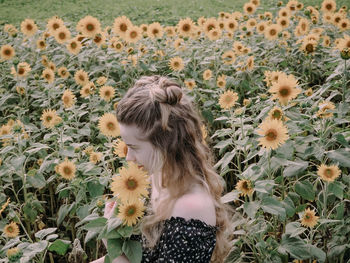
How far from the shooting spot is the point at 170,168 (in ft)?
5.84

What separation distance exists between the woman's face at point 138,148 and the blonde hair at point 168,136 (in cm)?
2

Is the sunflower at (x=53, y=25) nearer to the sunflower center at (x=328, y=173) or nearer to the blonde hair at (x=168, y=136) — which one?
the blonde hair at (x=168, y=136)

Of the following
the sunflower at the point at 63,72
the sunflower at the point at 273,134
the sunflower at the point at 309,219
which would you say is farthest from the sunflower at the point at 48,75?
the sunflower at the point at 309,219

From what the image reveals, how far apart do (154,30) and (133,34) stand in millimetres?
399

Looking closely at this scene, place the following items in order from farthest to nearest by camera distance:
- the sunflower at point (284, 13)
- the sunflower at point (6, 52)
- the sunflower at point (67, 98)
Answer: the sunflower at point (284, 13) → the sunflower at point (6, 52) → the sunflower at point (67, 98)

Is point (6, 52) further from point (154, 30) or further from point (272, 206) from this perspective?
point (272, 206)

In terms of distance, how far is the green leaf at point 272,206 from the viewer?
1.81 meters

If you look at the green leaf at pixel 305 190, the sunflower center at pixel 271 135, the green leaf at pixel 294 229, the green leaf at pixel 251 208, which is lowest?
the green leaf at pixel 294 229

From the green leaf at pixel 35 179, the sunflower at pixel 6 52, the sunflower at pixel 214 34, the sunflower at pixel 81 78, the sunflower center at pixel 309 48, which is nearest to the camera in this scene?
the green leaf at pixel 35 179

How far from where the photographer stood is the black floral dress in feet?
5.34

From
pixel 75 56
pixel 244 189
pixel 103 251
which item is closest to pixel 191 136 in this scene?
pixel 244 189

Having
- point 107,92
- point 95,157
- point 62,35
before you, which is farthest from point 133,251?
point 62,35

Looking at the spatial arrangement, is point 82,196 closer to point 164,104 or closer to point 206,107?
point 164,104

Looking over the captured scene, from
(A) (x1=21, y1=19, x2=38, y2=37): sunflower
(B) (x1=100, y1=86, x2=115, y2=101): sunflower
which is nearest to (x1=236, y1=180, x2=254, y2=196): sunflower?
(B) (x1=100, y1=86, x2=115, y2=101): sunflower
